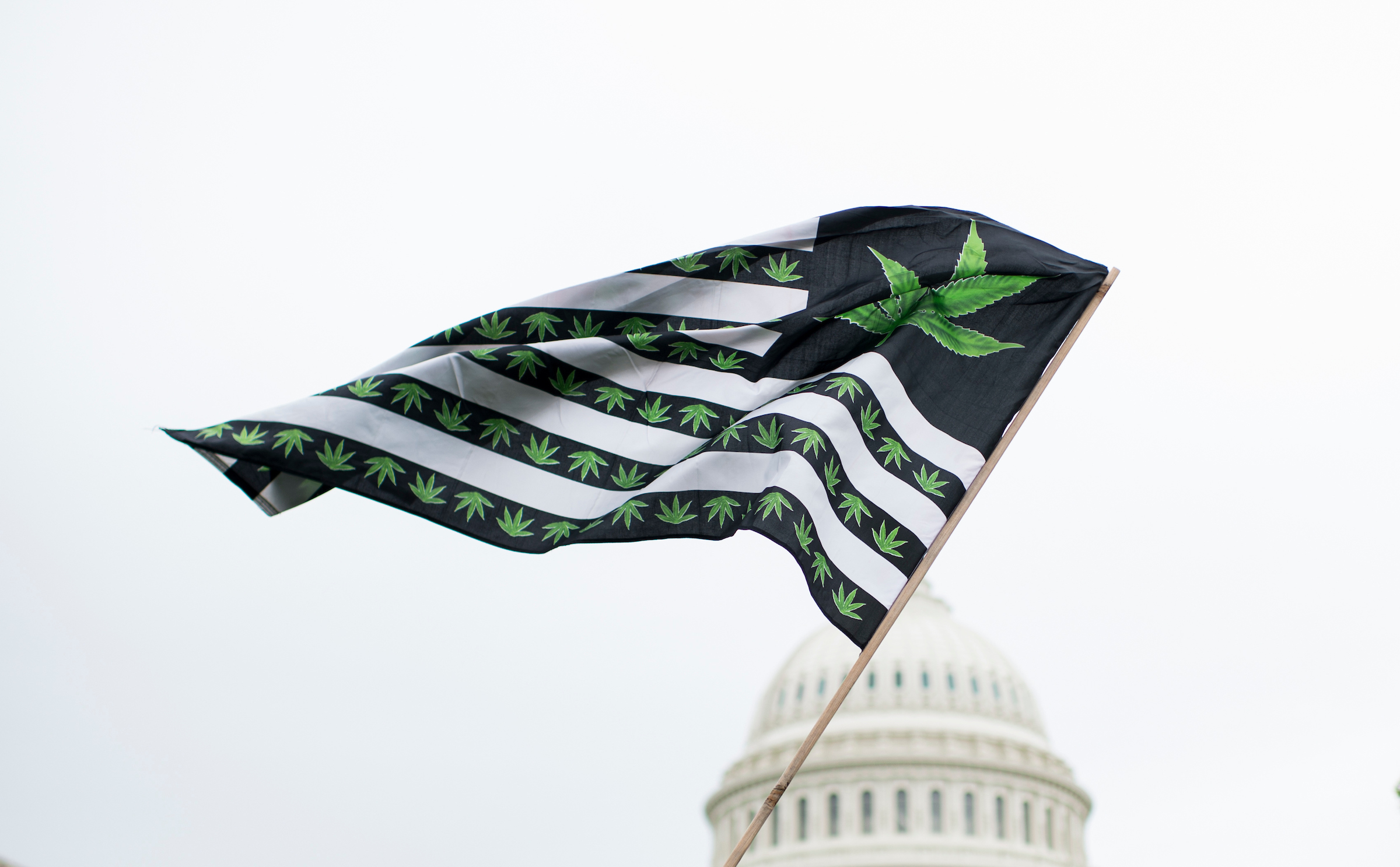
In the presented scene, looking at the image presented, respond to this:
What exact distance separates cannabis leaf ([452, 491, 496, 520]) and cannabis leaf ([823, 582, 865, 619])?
1.86 metres

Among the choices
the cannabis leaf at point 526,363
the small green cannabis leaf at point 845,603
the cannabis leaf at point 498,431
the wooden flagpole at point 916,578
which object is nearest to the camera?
the wooden flagpole at point 916,578

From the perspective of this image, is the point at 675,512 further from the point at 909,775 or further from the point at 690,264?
the point at 909,775

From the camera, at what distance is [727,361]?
826 cm

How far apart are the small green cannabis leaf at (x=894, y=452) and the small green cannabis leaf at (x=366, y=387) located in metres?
2.69

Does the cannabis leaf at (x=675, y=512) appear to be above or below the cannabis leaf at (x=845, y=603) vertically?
above

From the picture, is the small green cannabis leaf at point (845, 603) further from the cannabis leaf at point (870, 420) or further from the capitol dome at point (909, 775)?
the capitol dome at point (909, 775)

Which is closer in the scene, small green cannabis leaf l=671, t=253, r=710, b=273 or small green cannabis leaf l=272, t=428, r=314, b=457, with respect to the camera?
small green cannabis leaf l=272, t=428, r=314, b=457

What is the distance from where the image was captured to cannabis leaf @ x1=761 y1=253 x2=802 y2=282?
8.46 m

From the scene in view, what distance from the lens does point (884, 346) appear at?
8219 millimetres

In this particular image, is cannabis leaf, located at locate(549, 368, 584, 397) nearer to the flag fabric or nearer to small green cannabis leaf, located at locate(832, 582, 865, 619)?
the flag fabric

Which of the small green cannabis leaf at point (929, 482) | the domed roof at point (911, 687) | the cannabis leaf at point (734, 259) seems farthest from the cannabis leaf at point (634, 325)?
the domed roof at point (911, 687)

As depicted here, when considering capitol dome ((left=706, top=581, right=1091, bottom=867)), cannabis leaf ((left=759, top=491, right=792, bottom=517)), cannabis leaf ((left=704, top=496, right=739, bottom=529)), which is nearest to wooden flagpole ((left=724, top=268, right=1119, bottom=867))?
cannabis leaf ((left=759, top=491, right=792, bottom=517))

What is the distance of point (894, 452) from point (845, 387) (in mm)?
448

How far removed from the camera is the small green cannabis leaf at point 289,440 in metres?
7.07
